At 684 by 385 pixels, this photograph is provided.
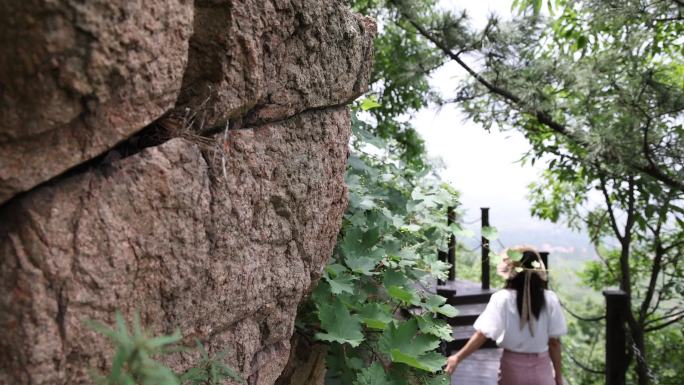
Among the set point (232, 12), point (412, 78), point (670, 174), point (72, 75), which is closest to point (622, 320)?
point (670, 174)

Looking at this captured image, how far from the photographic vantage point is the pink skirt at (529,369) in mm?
3367

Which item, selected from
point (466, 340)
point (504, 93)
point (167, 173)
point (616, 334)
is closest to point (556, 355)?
point (616, 334)

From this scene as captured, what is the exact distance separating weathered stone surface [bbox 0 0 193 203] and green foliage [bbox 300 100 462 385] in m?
1.30

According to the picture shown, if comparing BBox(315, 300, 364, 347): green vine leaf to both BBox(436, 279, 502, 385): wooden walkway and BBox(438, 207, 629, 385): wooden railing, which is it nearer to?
BBox(436, 279, 502, 385): wooden walkway

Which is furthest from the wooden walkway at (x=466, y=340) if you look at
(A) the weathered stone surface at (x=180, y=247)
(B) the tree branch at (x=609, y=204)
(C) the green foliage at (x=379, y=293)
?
(A) the weathered stone surface at (x=180, y=247)

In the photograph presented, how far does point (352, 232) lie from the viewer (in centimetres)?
265

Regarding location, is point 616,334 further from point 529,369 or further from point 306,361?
point 306,361

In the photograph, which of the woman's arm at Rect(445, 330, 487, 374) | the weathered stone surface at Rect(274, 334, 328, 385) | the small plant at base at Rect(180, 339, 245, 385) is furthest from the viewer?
the woman's arm at Rect(445, 330, 487, 374)

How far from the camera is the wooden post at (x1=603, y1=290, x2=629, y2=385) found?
5348 mm

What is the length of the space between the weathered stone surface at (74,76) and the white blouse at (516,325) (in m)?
2.70

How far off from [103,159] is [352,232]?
5.00 ft

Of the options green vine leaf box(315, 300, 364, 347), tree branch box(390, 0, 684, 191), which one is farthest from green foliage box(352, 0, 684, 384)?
green vine leaf box(315, 300, 364, 347)

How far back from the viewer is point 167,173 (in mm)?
1356

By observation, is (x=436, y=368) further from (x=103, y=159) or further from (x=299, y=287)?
(x=103, y=159)
